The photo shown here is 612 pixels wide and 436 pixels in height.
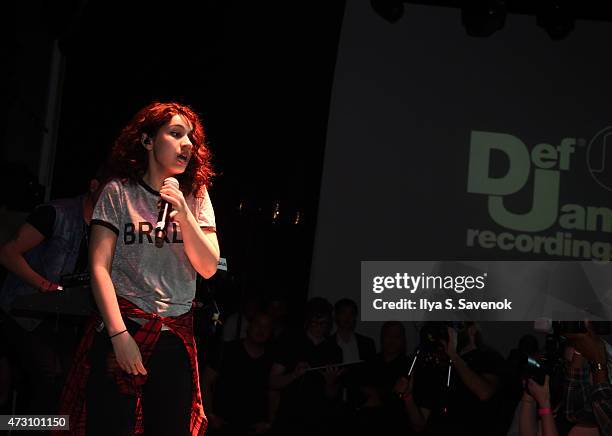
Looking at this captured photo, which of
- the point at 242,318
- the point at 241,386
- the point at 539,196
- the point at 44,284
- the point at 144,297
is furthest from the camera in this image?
the point at 539,196

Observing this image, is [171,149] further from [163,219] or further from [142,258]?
[142,258]

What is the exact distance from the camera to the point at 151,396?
2127 millimetres

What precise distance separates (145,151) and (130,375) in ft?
2.16

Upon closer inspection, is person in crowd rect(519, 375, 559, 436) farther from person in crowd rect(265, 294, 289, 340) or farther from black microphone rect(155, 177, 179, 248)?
person in crowd rect(265, 294, 289, 340)

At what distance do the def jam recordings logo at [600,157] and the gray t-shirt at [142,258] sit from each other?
584 cm

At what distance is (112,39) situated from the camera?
18.9 feet

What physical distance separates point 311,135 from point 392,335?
2.11 metres

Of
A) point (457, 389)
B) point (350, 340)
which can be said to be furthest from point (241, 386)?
point (457, 389)

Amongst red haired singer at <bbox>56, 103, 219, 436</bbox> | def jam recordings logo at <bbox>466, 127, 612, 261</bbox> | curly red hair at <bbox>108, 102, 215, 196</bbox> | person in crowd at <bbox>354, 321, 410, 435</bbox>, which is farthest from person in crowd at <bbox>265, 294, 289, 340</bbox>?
red haired singer at <bbox>56, 103, 219, 436</bbox>

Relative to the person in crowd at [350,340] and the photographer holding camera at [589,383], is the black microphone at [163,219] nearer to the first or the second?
the photographer holding camera at [589,383]

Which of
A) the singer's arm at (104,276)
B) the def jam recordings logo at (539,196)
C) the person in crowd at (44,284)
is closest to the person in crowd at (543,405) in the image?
the singer's arm at (104,276)

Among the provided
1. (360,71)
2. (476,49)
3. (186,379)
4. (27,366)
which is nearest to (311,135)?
(360,71)

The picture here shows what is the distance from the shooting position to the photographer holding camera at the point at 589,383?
101 inches

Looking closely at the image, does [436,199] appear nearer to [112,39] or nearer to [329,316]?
[329,316]
